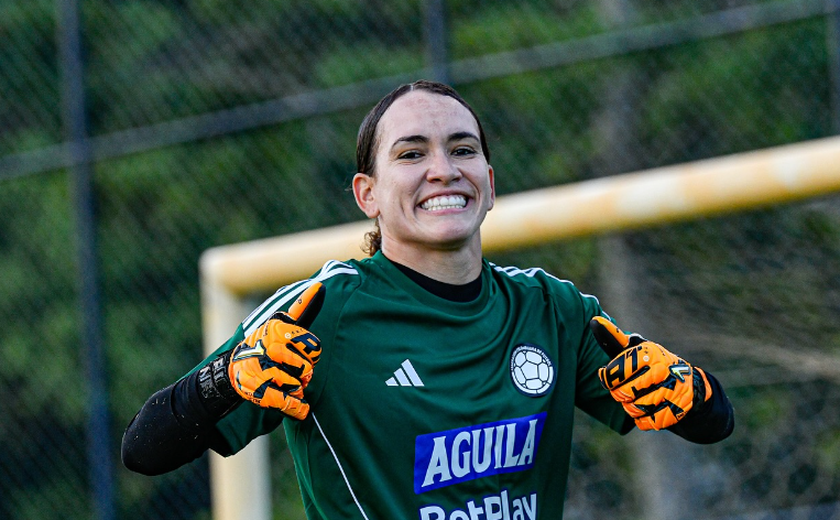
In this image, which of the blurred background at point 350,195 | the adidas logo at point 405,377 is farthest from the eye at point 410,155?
the blurred background at point 350,195

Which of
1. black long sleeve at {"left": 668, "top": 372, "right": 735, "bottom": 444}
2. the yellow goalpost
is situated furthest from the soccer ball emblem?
the yellow goalpost

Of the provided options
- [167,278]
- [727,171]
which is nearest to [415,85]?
[727,171]

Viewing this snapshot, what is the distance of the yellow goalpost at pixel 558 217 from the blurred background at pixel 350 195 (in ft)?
0.76

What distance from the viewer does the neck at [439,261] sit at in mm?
2385

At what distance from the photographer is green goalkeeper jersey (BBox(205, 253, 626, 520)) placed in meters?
2.18

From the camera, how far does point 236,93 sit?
28.2 ft

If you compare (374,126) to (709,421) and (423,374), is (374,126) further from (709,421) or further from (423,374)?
(709,421)

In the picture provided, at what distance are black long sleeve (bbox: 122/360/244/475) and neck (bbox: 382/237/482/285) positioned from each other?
20.9 inches

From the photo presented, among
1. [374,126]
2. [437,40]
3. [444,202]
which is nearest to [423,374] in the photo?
[444,202]

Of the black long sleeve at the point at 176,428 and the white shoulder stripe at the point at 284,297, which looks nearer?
the black long sleeve at the point at 176,428

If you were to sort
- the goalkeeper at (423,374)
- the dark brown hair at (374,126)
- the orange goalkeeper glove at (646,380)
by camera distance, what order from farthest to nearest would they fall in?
the dark brown hair at (374,126) < the orange goalkeeper glove at (646,380) < the goalkeeper at (423,374)

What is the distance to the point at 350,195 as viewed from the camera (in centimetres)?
739

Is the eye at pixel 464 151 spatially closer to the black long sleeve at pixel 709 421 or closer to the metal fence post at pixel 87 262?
the black long sleeve at pixel 709 421

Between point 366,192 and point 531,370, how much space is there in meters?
0.54
